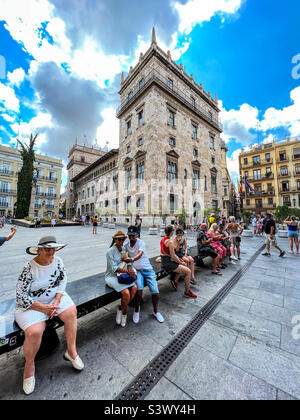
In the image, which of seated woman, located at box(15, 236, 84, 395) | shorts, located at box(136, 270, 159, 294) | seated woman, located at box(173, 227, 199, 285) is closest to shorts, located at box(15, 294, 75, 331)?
seated woman, located at box(15, 236, 84, 395)

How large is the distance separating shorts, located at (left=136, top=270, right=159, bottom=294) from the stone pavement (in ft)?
1.46

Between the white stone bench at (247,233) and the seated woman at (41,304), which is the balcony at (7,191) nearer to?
the seated woman at (41,304)

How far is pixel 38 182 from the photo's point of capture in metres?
37.6

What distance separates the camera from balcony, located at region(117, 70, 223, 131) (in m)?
17.9

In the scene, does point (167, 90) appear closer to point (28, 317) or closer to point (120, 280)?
point (120, 280)

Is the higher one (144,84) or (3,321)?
(144,84)

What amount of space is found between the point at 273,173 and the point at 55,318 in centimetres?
4023

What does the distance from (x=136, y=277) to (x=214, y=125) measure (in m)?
30.0

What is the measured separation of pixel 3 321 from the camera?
166 centimetres

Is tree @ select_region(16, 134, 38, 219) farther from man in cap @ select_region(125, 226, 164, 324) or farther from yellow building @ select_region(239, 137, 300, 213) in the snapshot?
yellow building @ select_region(239, 137, 300, 213)

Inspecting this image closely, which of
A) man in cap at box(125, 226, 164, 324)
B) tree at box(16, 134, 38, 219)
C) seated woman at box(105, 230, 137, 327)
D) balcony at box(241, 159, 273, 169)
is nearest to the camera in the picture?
seated woman at box(105, 230, 137, 327)

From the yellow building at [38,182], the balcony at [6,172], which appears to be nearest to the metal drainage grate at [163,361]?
the yellow building at [38,182]
